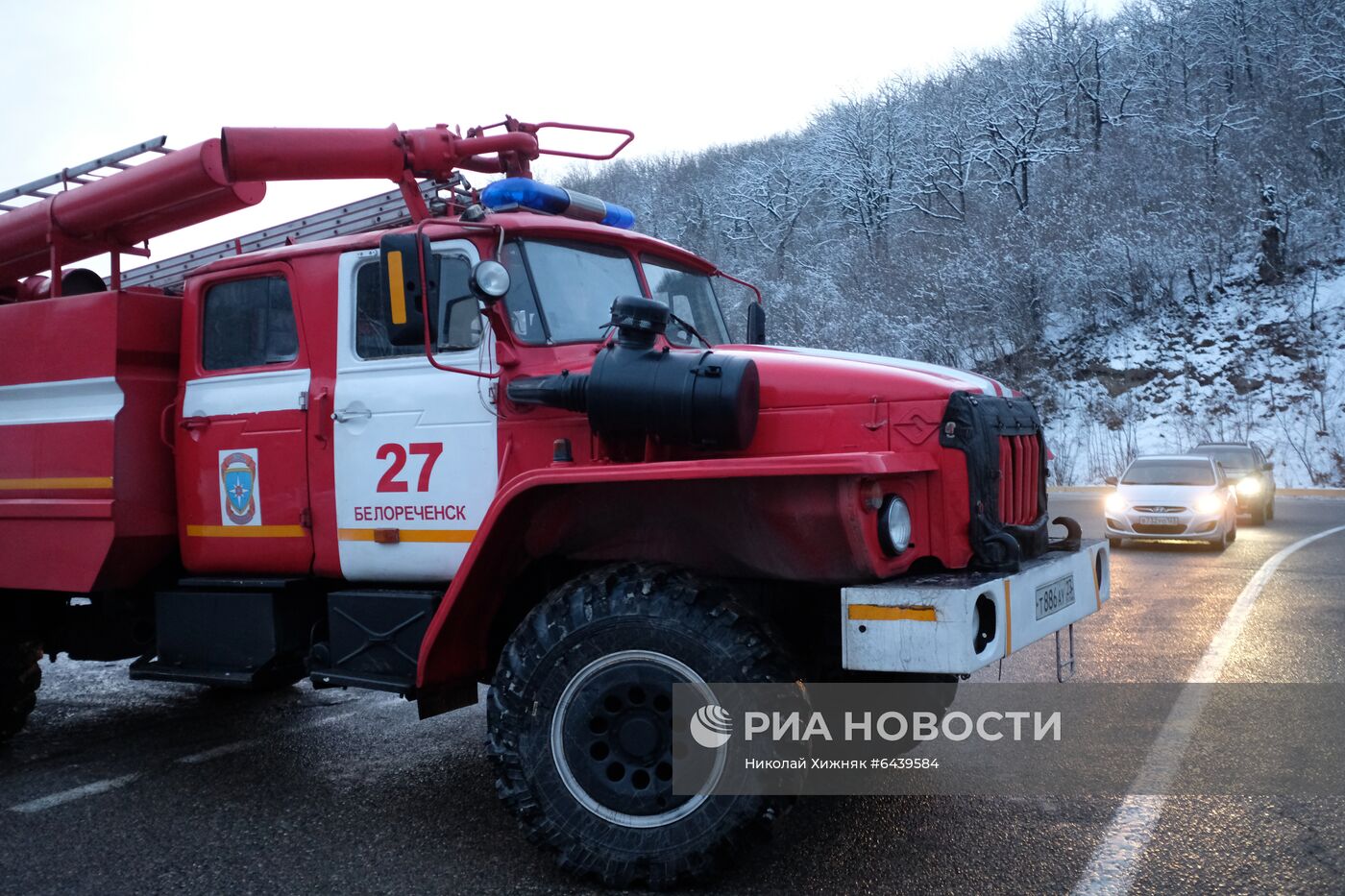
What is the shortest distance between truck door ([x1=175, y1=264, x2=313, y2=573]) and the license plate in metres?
3.03

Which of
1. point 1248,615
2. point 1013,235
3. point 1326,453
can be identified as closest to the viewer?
point 1248,615

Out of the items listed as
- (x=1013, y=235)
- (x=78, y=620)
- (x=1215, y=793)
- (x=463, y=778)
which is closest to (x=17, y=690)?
(x=78, y=620)

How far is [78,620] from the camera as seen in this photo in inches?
224

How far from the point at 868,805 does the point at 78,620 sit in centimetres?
419

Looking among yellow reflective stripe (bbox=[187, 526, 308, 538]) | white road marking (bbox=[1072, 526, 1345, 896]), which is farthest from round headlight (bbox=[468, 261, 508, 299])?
white road marking (bbox=[1072, 526, 1345, 896])

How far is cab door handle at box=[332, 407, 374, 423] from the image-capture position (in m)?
4.50

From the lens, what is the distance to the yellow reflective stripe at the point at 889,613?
132 inches

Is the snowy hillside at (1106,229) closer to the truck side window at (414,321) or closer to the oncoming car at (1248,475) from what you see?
the oncoming car at (1248,475)

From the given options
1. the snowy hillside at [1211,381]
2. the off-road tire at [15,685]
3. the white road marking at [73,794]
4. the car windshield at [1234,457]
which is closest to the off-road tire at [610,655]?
the white road marking at [73,794]

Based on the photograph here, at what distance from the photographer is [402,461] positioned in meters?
4.41

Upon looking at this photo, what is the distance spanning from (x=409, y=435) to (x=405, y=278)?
0.74 meters

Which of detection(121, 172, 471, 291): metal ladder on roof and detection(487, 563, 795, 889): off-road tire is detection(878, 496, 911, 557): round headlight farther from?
detection(121, 172, 471, 291): metal ladder on roof

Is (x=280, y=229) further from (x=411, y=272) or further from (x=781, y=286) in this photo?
(x=781, y=286)

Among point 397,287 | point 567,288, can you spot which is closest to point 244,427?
point 397,287
